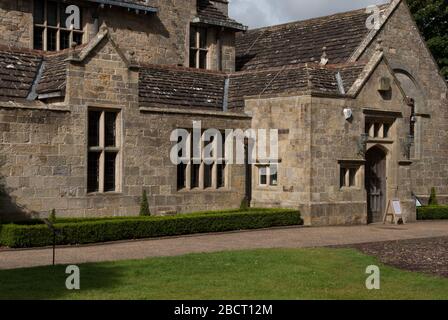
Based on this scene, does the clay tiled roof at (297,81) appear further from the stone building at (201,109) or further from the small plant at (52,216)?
the small plant at (52,216)

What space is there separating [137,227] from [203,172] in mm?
5174

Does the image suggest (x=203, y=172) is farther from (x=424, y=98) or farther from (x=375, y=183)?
(x=424, y=98)

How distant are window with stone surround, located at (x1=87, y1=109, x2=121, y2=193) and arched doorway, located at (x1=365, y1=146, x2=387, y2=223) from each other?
380 inches

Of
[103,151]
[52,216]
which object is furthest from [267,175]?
[52,216]

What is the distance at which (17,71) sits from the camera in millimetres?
22375

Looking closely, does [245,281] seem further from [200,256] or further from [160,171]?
[160,171]

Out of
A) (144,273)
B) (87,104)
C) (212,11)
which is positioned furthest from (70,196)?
(212,11)

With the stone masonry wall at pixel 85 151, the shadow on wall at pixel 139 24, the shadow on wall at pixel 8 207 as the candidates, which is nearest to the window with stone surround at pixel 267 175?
the stone masonry wall at pixel 85 151

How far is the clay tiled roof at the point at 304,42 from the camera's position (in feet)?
101

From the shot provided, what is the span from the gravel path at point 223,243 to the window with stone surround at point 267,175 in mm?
2665

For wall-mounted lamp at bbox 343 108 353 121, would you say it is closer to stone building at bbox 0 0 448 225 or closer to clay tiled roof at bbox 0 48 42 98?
stone building at bbox 0 0 448 225

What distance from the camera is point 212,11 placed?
32250 mm

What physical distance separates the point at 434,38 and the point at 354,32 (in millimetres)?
13319

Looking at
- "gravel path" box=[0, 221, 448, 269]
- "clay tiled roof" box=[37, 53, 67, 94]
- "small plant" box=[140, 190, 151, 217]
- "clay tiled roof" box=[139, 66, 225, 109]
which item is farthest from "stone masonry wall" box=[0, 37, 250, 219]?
"gravel path" box=[0, 221, 448, 269]
